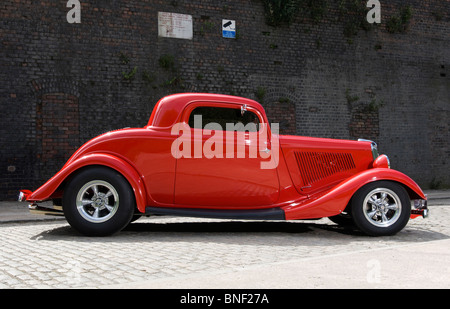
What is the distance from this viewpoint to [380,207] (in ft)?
20.5

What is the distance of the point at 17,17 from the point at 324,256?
10227 millimetres

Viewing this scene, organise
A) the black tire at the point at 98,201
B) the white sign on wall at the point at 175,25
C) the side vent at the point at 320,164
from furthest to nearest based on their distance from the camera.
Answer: the white sign on wall at the point at 175,25 → the side vent at the point at 320,164 → the black tire at the point at 98,201

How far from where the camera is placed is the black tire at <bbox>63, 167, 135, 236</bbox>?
597 centimetres

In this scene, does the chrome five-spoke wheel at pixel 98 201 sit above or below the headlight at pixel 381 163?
below

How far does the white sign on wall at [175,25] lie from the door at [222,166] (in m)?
7.75

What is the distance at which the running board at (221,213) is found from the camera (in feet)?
20.0

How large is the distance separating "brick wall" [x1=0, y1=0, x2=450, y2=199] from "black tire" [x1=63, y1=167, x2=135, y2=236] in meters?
6.59

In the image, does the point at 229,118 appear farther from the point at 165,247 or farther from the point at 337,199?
the point at 165,247

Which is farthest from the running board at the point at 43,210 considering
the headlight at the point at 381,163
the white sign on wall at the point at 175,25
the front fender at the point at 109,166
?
the white sign on wall at the point at 175,25

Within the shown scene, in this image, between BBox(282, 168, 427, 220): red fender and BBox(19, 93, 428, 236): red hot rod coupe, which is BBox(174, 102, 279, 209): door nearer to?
A: BBox(19, 93, 428, 236): red hot rod coupe

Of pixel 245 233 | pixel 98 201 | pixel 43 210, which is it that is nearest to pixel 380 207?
pixel 245 233

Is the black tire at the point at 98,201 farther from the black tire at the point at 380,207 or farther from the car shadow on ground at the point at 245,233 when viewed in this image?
the black tire at the point at 380,207

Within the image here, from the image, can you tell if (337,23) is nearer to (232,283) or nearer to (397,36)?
(397,36)

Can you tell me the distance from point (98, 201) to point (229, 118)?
1902 mm
